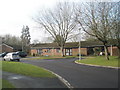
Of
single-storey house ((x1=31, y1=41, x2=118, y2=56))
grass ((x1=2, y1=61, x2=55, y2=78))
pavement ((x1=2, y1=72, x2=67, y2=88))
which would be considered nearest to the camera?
pavement ((x1=2, y1=72, x2=67, y2=88))

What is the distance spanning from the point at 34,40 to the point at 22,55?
4022 cm

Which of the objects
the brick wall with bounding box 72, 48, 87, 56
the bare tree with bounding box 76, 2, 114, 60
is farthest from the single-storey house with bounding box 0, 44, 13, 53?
the bare tree with bounding box 76, 2, 114, 60

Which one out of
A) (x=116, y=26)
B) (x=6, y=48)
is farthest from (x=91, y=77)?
(x=6, y=48)

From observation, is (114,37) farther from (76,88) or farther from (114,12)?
(76,88)

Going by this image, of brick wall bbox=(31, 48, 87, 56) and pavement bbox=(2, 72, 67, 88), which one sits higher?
brick wall bbox=(31, 48, 87, 56)

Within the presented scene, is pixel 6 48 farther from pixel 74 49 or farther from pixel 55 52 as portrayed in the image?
pixel 74 49

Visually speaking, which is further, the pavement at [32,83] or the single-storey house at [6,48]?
the single-storey house at [6,48]

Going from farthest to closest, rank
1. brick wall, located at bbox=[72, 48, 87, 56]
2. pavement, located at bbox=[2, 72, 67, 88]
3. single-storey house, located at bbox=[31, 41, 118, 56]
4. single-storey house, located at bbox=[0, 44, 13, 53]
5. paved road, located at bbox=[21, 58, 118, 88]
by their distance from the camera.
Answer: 1. single-storey house, located at bbox=[0, 44, 13, 53]
2. brick wall, located at bbox=[72, 48, 87, 56]
3. single-storey house, located at bbox=[31, 41, 118, 56]
4. paved road, located at bbox=[21, 58, 118, 88]
5. pavement, located at bbox=[2, 72, 67, 88]

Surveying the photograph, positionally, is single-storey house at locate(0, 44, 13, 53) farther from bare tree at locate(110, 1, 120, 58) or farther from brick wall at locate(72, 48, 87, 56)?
bare tree at locate(110, 1, 120, 58)

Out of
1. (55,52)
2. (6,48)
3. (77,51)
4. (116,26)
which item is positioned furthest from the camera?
(6,48)

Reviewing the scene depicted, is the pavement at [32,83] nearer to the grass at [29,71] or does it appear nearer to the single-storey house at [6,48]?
the grass at [29,71]

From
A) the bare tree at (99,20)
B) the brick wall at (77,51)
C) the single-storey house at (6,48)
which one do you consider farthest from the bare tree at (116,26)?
the single-storey house at (6,48)

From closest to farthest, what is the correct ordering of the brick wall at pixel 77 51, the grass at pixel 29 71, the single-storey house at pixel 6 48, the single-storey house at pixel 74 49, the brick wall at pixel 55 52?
the grass at pixel 29 71
the single-storey house at pixel 74 49
the brick wall at pixel 77 51
the brick wall at pixel 55 52
the single-storey house at pixel 6 48

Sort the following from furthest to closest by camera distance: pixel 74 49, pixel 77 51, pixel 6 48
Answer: pixel 6 48, pixel 74 49, pixel 77 51
